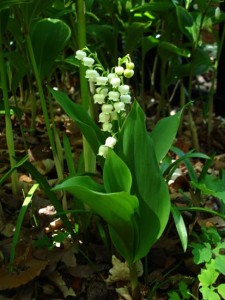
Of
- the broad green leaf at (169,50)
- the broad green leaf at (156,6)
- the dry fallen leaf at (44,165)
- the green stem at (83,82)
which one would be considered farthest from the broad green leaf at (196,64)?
the green stem at (83,82)

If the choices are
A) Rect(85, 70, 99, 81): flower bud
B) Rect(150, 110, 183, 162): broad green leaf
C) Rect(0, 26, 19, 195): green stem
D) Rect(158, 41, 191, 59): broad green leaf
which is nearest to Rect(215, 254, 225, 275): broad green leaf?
Rect(150, 110, 183, 162): broad green leaf

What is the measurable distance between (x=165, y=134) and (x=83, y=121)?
18cm

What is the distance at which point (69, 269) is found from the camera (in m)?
1.17

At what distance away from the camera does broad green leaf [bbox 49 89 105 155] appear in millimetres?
1010

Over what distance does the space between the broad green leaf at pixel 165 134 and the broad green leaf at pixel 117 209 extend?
0.52 ft

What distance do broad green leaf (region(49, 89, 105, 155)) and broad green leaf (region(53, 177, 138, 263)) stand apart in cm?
13

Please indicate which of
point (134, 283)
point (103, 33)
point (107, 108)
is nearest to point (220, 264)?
point (134, 283)

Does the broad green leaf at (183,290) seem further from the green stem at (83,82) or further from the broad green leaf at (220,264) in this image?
the green stem at (83,82)

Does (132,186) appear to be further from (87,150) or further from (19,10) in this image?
(19,10)

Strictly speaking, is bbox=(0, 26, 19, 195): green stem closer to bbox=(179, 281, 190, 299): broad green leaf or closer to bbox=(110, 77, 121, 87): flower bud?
bbox=(110, 77, 121, 87): flower bud

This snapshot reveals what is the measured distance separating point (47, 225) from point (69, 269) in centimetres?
13

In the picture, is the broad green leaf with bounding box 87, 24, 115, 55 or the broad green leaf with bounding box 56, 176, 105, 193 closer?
the broad green leaf with bounding box 56, 176, 105, 193

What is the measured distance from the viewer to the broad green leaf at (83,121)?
1.01 metres

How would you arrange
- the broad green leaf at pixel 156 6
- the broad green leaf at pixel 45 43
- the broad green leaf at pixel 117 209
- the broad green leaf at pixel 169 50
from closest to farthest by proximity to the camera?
the broad green leaf at pixel 117 209 < the broad green leaf at pixel 45 43 < the broad green leaf at pixel 156 6 < the broad green leaf at pixel 169 50
